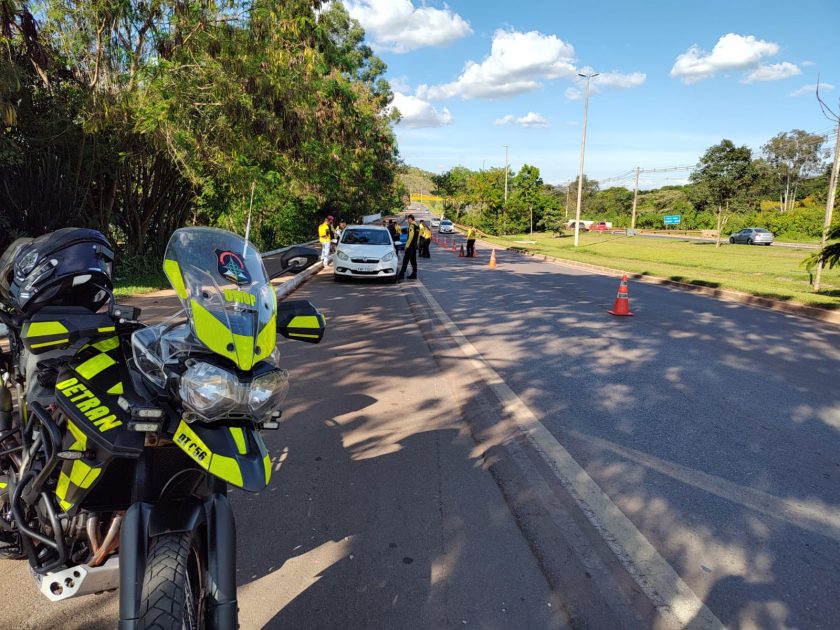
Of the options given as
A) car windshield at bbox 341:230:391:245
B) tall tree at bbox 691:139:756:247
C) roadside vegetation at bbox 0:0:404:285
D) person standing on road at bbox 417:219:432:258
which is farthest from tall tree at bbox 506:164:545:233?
roadside vegetation at bbox 0:0:404:285

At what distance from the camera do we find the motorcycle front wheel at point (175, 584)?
1.70 metres

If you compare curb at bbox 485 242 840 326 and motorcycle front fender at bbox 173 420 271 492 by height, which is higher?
motorcycle front fender at bbox 173 420 271 492

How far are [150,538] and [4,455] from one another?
53.7 inches

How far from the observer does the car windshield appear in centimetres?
1750

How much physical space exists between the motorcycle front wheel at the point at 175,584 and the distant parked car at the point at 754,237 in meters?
50.8

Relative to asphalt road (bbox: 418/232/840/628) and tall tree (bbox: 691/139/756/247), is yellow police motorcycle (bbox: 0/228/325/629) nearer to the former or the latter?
asphalt road (bbox: 418/232/840/628)

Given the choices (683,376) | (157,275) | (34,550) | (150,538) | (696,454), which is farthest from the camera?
(157,275)

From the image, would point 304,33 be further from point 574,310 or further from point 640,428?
point 640,428

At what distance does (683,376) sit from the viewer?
677 cm

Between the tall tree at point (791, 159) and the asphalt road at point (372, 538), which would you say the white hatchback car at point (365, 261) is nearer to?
the asphalt road at point (372, 538)

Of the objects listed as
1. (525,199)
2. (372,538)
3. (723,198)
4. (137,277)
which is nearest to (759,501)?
(372,538)

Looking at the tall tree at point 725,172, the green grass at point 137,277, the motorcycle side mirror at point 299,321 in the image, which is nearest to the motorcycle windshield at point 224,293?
the motorcycle side mirror at point 299,321

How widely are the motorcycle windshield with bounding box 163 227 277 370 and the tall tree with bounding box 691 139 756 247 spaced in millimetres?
54602

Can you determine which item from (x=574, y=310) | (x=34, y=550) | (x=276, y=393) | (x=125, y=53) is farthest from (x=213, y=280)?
(x=125, y=53)
